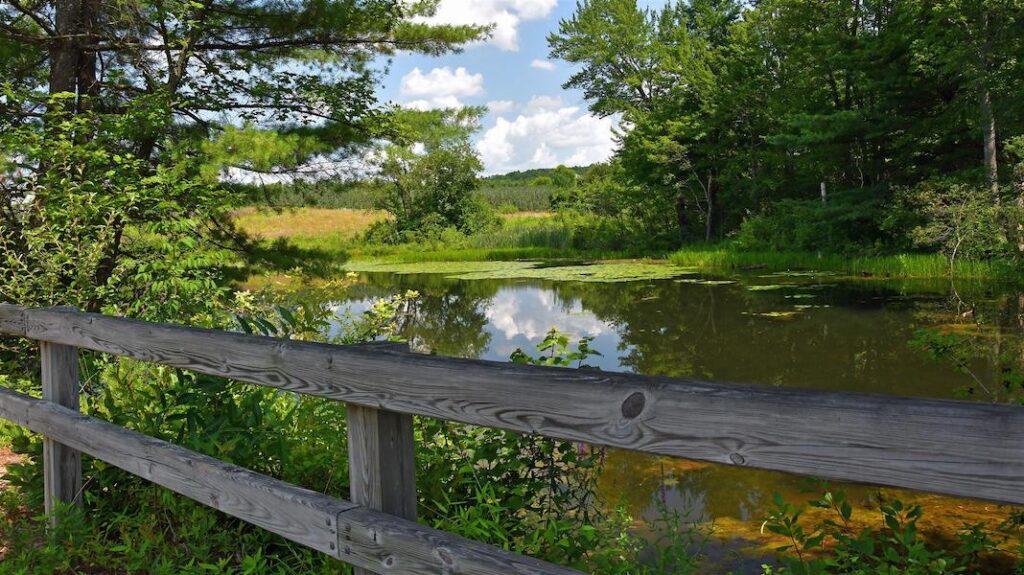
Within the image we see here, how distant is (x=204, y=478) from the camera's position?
8.50ft

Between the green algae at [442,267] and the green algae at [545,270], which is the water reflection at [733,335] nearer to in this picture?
the green algae at [545,270]

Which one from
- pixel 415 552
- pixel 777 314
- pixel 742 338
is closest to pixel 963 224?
pixel 777 314

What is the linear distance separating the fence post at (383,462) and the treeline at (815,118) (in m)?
14.0

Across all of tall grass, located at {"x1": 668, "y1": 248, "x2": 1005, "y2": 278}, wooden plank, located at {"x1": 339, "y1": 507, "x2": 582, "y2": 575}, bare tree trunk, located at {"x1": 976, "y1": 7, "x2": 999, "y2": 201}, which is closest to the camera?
wooden plank, located at {"x1": 339, "y1": 507, "x2": 582, "y2": 575}

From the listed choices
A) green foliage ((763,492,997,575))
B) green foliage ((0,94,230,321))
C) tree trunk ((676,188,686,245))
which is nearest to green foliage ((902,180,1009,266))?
green foliage ((763,492,997,575))

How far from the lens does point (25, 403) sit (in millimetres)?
3605

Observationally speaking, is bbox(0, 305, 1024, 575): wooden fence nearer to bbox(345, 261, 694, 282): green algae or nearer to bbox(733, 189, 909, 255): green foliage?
bbox(345, 261, 694, 282): green algae

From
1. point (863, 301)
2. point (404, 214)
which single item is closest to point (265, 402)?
point (863, 301)

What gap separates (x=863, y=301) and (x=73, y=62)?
46.2 ft

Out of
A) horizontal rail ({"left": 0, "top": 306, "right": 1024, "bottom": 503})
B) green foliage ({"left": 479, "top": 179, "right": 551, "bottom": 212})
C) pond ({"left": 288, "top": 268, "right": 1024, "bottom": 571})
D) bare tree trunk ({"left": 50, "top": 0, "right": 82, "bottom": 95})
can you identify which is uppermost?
green foliage ({"left": 479, "top": 179, "right": 551, "bottom": 212})

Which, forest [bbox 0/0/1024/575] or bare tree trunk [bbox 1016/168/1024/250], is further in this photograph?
bare tree trunk [bbox 1016/168/1024/250]

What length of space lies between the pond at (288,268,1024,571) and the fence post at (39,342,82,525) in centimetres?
272

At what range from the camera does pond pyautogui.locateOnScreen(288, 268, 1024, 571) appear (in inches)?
208

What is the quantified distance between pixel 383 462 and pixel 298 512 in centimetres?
39
